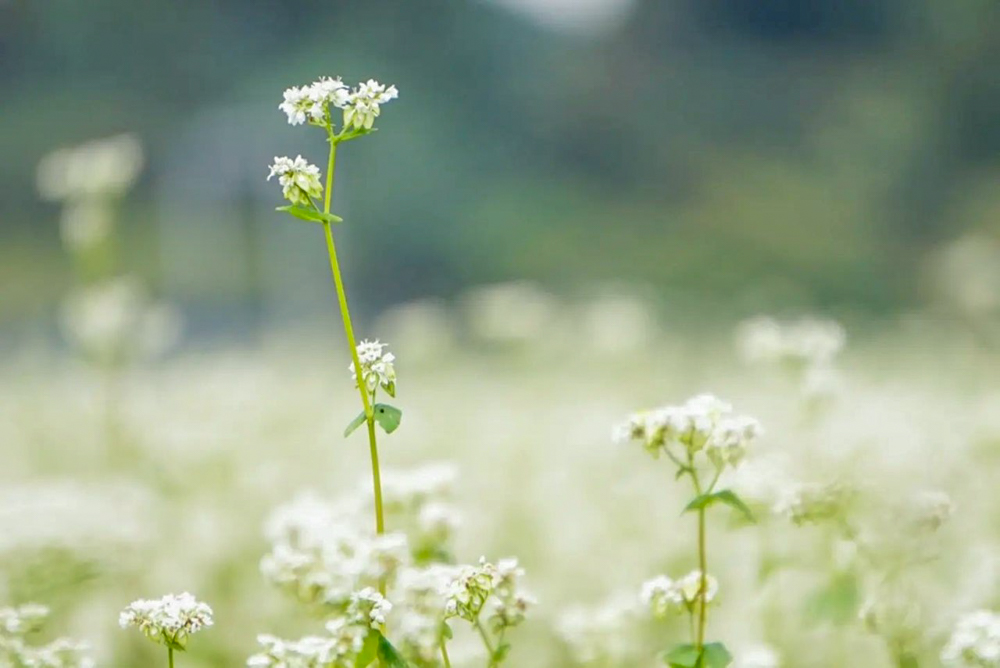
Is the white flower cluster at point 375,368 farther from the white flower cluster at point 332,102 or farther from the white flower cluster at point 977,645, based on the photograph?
the white flower cluster at point 977,645

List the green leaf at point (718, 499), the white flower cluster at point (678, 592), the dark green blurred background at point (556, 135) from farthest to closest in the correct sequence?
the dark green blurred background at point (556, 135) → the white flower cluster at point (678, 592) → the green leaf at point (718, 499)

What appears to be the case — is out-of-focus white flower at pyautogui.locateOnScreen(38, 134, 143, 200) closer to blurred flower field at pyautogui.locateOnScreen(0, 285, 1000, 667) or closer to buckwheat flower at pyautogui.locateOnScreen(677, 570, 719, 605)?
blurred flower field at pyautogui.locateOnScreen(0, 285, 1000, 667)

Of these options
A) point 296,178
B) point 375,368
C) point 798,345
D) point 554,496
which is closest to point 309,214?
point 296,178

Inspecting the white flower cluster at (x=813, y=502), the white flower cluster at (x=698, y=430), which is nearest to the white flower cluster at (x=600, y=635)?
the white flower cluster at (x=813, y=502)

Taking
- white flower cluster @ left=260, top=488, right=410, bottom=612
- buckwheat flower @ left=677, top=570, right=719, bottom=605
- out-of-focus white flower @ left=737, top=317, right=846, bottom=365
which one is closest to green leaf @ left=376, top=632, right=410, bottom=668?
white flower cluster @ left=260, top=488, right=410, bottom=612

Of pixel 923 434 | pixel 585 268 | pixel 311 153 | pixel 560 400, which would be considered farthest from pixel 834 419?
pixel 585 268

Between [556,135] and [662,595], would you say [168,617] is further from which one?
[556,135]

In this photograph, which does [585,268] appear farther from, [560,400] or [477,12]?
[560,400]
